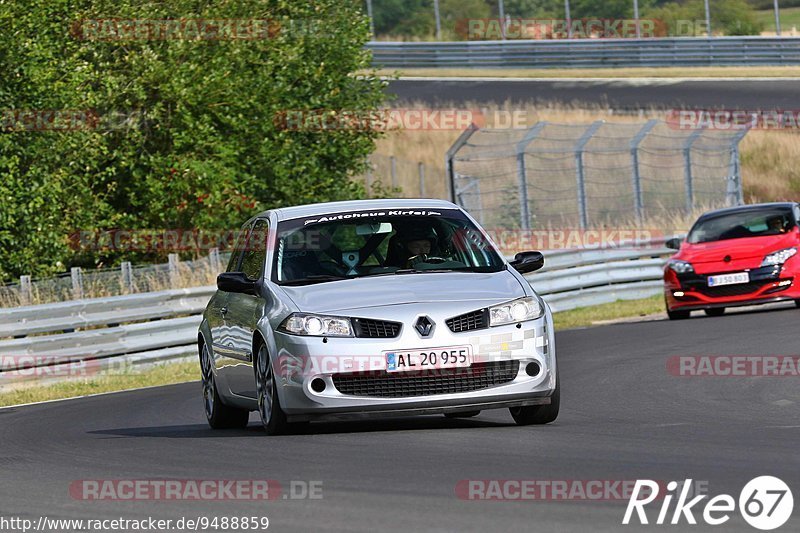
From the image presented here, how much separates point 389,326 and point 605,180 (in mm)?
31401

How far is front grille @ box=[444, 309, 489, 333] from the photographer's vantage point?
9653mm

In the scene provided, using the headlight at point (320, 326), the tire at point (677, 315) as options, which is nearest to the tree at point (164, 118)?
the tire at point (677, 315)

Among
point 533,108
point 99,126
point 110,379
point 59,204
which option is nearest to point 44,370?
point 110,379

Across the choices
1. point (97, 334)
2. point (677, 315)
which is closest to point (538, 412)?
point (97, 334)

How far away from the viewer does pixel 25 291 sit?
2123cm

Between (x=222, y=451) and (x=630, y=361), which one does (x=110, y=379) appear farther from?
(x=222, y=451)

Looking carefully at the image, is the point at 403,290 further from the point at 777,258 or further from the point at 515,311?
the point at 777,258

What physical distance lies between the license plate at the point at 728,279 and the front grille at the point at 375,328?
1194cm

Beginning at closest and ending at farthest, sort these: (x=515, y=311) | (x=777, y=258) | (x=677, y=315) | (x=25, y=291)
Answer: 1. (x=515, y=311)
2. (x=777, y=258)
3. (x=25, y=291)
4. (x=677, y=315)

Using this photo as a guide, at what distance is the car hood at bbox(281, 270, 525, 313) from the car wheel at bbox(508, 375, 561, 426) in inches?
28.2
